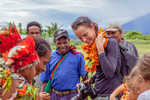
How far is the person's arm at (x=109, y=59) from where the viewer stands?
2.20 m

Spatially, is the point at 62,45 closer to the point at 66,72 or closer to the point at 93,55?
the point at 66,72

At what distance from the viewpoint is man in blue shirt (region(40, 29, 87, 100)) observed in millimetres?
3209

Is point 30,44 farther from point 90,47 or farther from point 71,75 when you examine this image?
point 71,75

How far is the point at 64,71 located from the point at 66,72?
46 mm

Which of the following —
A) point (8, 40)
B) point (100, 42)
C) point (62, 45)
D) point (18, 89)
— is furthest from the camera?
point (62, 45)

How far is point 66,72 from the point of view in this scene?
128 inches

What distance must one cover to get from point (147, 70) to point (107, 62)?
2.16ft

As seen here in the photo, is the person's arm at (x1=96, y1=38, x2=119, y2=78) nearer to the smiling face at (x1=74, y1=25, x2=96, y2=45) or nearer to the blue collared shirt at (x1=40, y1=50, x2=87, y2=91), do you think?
the smiling face at (x1=74, y1=25, x2=96, y2=45)

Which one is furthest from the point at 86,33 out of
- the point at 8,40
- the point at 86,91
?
the point at 8,40

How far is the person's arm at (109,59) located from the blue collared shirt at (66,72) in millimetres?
1129

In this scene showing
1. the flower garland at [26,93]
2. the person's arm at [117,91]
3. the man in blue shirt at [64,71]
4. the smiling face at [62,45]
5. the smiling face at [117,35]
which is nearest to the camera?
the flower garland at [26,93]

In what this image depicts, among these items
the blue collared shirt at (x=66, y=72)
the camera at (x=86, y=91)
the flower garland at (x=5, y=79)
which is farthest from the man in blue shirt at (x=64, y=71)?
the flower garland at (x=5, y=79)

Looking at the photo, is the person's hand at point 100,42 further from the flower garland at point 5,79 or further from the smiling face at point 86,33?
the flower garland at point 5,79

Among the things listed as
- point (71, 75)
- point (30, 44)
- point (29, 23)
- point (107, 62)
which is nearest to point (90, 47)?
point (107, 62)
